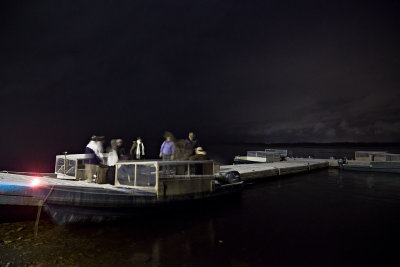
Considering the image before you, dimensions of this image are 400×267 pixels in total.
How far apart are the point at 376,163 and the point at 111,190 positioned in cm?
3222

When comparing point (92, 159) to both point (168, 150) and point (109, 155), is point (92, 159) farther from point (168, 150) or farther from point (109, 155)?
point (168, 150)

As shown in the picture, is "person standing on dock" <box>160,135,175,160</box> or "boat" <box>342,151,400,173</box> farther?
"boat" <box>342,151,400,173</box>

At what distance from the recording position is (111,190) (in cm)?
923

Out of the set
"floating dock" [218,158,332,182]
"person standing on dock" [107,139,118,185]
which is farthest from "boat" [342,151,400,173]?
"person standing on dock" [107,139,118,185]

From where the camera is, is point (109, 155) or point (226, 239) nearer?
point (226, 239)

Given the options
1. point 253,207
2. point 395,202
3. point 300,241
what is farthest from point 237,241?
point 395,202

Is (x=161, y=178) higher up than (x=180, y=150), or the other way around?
(x=180, y=150)

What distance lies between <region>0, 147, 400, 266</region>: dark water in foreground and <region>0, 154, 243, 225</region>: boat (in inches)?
29.0

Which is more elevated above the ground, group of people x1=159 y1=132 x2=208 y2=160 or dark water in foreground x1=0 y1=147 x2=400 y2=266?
group of people x1=159 y1=132 x2=208 y2=160

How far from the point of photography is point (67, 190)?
8.33 metres

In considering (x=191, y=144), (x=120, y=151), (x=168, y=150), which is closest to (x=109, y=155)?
(x=120, y=151)

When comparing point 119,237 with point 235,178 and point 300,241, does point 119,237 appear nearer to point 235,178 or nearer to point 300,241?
point 300,241

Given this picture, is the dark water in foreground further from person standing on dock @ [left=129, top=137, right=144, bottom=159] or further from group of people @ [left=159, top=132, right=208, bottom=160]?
person standing on dock @ [left=129, top=137, right=144, bottom=159]

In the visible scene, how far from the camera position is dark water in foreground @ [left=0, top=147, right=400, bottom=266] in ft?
22.8
